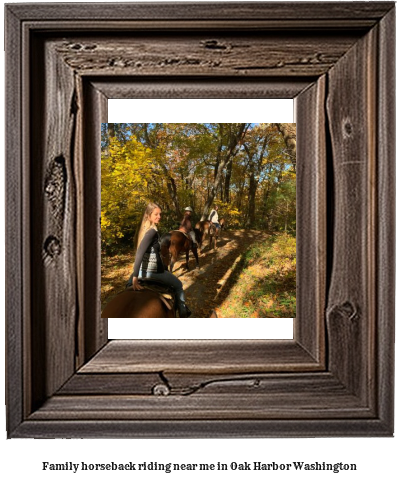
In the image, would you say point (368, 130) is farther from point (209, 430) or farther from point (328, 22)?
point (209, 430)

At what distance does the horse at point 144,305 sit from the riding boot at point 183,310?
0.02 metres

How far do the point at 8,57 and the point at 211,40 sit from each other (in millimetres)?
654

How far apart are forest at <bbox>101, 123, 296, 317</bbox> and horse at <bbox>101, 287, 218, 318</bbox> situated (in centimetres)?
5

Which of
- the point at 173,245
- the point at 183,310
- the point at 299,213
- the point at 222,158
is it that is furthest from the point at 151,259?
the point at 299,213

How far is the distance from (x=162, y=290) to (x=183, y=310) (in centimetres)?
10

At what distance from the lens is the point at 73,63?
1201mm

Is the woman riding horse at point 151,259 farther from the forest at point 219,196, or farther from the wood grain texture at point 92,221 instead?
the wood grain texture at point 92,221

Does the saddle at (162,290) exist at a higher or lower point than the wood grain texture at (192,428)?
higher

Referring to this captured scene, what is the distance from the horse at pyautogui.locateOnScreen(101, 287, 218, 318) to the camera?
1.27 metres

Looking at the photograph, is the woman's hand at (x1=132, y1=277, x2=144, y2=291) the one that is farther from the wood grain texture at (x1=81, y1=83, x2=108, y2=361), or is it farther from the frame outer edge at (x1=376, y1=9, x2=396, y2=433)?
the frame outer edge at (x1=376, y1=9, x2=396, y2=433)

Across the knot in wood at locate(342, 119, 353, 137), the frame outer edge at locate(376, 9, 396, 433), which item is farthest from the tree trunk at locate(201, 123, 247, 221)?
the frame outer edge at locate(376, 9, 396, 433)

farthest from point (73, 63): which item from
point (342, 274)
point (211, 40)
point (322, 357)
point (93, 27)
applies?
point (322, 357)

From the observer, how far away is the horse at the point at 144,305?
4.16 ft

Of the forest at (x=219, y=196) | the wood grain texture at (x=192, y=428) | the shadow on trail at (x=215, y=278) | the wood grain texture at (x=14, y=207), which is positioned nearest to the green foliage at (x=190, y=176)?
the forest at (x=219, y=196)
